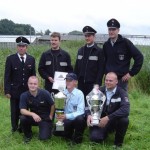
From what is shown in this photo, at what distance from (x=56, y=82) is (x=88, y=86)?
51 cm

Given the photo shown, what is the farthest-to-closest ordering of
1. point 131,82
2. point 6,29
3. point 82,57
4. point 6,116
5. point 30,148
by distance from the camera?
point 6,29, point 131,82, point 6,116, point 82,57, point 30,148

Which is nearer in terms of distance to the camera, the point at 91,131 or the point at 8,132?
the point at 91,131

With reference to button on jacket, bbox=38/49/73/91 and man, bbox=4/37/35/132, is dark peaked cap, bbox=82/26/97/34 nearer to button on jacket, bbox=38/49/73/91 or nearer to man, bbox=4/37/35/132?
button on jacket, bbox=38/49/73/91

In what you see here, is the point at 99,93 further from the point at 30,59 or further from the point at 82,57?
the point at 30,59

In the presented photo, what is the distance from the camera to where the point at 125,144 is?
5.43 meters

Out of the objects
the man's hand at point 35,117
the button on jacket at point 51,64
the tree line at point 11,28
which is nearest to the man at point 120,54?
the button on jacket at point 51,64

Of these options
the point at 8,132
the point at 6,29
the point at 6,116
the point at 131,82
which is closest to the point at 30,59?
the point at 8,132

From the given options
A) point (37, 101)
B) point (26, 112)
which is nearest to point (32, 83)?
point (37, 101)

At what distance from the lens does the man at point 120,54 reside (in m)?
5.53

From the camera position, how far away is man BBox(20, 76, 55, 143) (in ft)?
18.1

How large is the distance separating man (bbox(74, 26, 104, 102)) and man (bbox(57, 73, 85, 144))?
0.36 metres

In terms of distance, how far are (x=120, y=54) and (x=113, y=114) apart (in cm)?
97

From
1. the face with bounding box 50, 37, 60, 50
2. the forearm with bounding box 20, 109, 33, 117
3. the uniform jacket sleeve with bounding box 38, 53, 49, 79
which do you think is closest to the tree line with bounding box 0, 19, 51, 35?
the uniform jacket sleeve with bounding box 38, 53, 49, 79

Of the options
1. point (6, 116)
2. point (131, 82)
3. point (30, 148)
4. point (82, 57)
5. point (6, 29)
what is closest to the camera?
point (30, 148)
